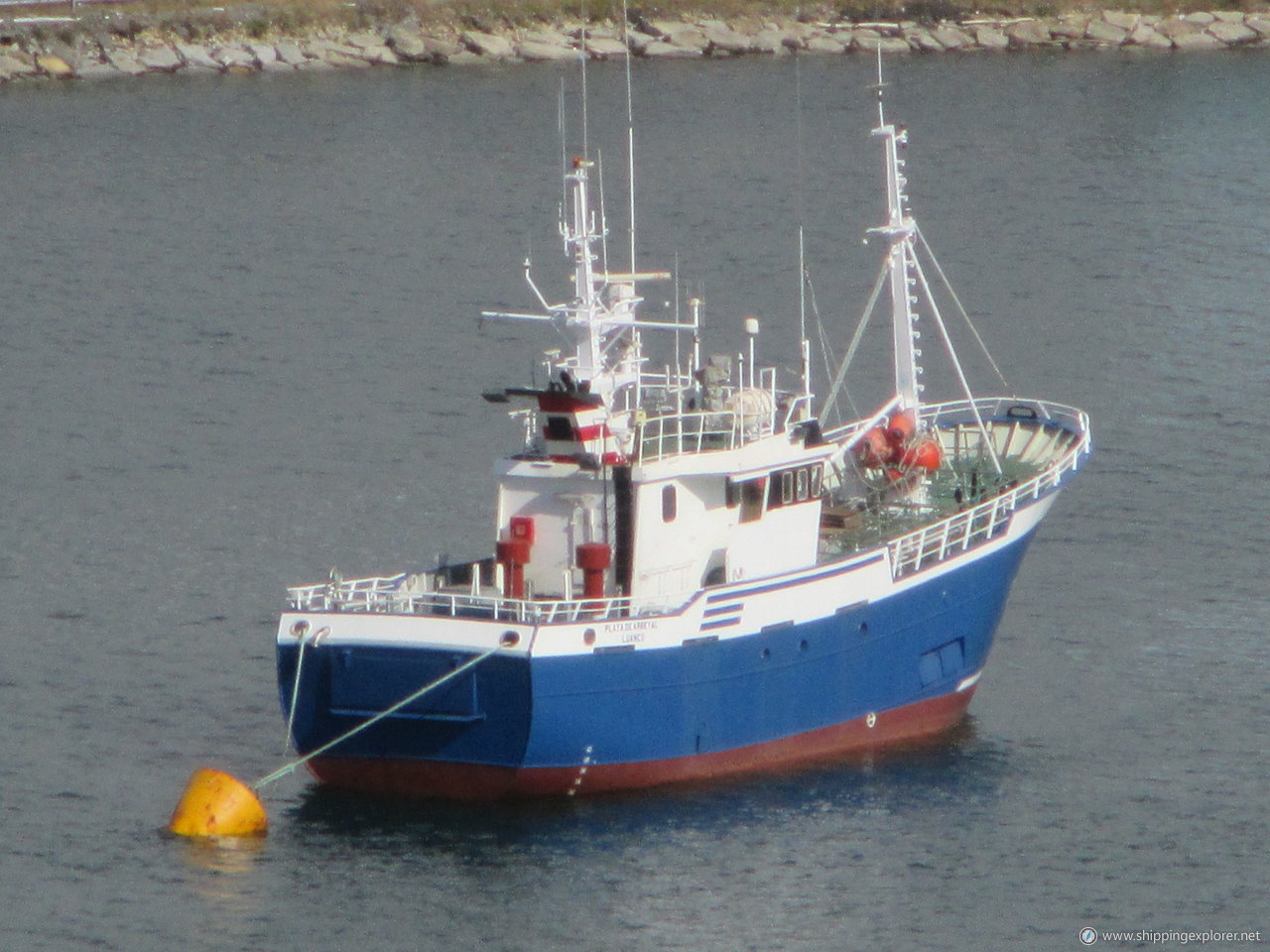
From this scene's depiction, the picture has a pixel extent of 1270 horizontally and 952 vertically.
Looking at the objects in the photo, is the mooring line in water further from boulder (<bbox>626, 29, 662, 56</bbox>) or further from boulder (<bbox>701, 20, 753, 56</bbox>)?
boulder (<bbox>701, 20, 753, 56</bbox>)

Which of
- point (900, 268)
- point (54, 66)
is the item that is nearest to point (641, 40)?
point (54, 66)

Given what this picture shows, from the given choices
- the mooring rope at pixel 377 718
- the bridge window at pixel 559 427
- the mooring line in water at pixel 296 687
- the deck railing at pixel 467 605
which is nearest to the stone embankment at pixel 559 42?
the bridge window at pixel 559 427

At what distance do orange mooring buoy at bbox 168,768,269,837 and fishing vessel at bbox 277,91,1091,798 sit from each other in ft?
3.70

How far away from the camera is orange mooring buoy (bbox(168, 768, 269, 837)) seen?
30.2 metres

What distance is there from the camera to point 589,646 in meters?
29.8

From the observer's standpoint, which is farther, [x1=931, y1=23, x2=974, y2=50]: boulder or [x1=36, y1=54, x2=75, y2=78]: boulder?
[x1=931, y1=23, x2=974, y2=50]: boulder

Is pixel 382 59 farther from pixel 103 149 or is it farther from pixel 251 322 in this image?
pixel 251 322

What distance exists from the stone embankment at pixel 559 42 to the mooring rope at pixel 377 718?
237 feet

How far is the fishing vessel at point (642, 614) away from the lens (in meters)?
29.9

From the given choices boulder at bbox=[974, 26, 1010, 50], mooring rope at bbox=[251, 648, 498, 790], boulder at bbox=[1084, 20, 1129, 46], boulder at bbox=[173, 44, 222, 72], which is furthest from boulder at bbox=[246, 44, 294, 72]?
mooring rope at bbox=[251, 648, 498, 790]

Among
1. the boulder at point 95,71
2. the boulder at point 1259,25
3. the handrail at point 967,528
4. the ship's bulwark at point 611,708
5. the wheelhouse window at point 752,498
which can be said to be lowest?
the ship's bulwark at point 611,708

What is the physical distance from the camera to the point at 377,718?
30125mm

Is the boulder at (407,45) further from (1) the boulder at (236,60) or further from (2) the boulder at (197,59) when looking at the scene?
(2) the boulder at (197,59)

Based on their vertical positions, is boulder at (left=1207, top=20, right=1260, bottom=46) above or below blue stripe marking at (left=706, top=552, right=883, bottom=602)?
above
